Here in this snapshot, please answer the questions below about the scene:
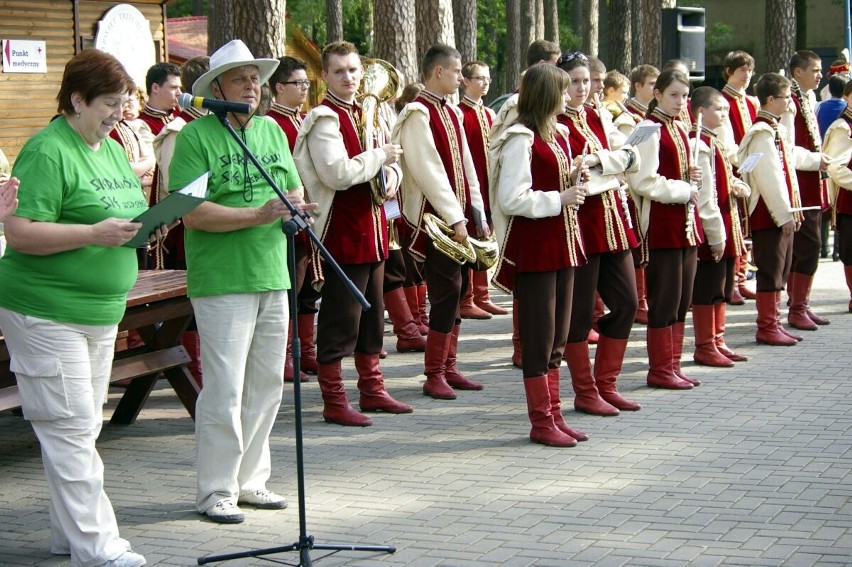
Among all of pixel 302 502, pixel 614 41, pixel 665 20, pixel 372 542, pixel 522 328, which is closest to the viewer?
pixel 302 502

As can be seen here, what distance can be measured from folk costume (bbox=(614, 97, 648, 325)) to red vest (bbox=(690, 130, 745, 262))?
1.62 ft

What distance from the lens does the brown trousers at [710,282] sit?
934 cm

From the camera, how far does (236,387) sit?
5852 millimetres

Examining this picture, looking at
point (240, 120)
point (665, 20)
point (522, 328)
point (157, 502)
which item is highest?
point (665, 20)

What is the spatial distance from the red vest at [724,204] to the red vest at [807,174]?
1.79m

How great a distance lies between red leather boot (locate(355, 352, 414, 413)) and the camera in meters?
8.09

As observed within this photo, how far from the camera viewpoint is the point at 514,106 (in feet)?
26.9

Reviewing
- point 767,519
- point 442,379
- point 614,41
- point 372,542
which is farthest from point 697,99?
point 614,41

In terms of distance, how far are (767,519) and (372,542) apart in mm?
1695

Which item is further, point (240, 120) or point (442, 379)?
point (442, 379)

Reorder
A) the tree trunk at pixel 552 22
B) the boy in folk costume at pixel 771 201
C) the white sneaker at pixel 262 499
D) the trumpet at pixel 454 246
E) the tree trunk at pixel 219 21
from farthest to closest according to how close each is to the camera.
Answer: the tree trunk at pixel 552 22, the tree trunk at pixel 219 21, the boy in folk costume at pixel 771 201, the trumpet at pixel 454 246, the white sneaker at pixel 262 499

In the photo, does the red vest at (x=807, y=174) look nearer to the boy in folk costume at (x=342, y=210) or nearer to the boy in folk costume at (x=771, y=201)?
the boy in folk costume at (x=771, y=201)

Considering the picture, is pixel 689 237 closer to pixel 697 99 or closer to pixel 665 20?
pixel 697 99

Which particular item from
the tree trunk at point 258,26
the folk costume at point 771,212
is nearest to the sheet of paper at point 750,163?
the folk costume at point 771,212
